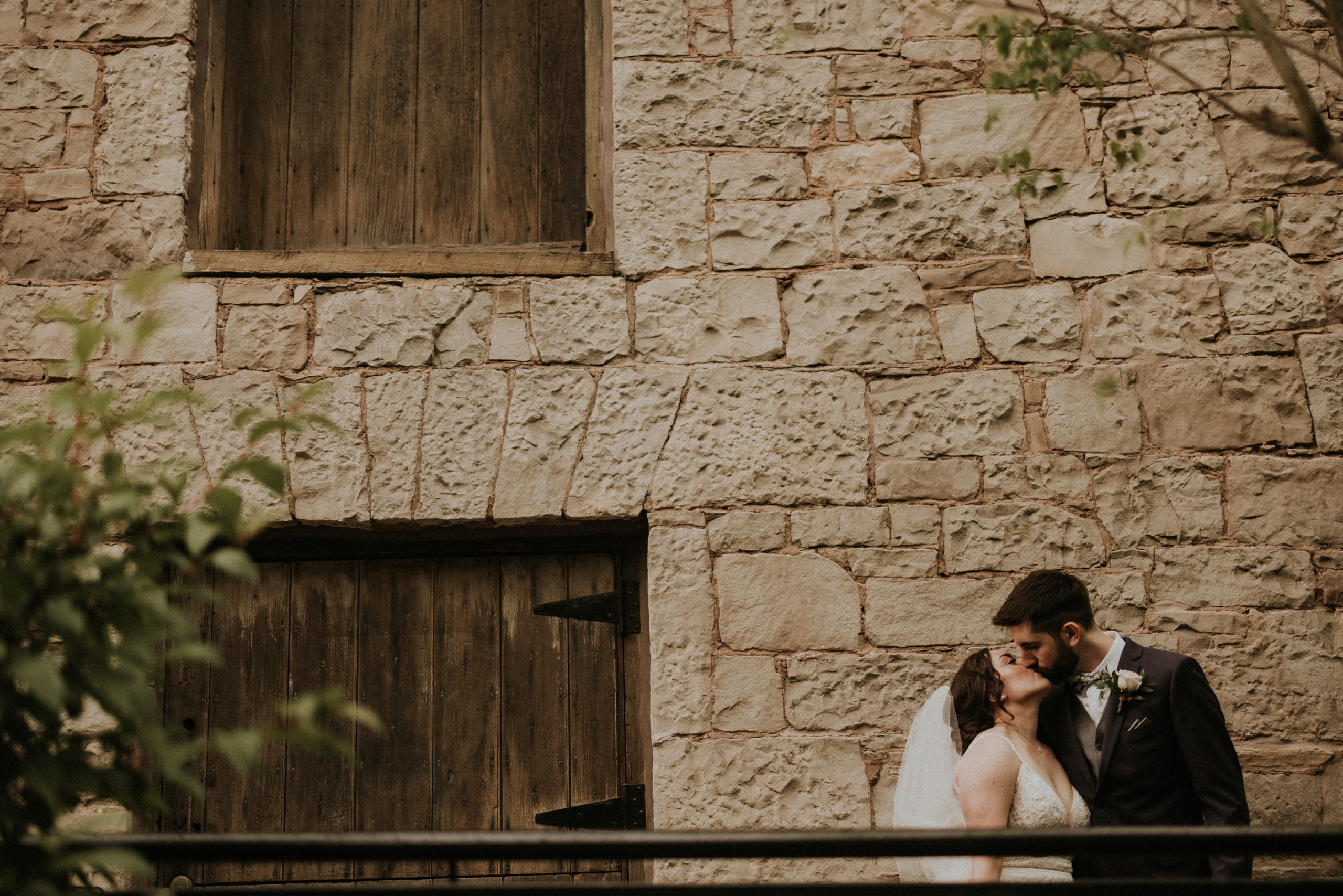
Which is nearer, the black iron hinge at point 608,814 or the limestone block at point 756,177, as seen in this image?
the black iron hinge at point 608,814

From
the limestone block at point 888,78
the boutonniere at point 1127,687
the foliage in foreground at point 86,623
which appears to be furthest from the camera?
the limestone block at point 888,78

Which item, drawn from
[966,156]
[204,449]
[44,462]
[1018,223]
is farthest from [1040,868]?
[204,449]

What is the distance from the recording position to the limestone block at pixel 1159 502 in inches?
127

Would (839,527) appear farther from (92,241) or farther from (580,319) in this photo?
(92,241)

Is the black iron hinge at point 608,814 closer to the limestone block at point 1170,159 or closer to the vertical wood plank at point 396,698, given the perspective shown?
the vertical wood plank at point 396,698

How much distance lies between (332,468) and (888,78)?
2260 millimetres

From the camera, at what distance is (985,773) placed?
2613 millimetres

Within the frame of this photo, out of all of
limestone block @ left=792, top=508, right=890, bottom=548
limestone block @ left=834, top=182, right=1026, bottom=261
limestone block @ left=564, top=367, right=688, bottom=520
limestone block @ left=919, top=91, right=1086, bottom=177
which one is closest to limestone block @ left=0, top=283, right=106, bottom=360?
limestone block @ left=564, top=367, right=688, bottom=520

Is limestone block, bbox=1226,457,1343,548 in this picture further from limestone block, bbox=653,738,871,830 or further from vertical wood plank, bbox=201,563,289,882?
vertical wood plank, bbox=201,563,289,882

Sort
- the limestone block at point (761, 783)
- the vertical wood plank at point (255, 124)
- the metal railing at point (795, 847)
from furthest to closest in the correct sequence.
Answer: the vertical wood plank at point (255, 124), the limestone block at point (761, 783), the metal railing at point (795, 847)

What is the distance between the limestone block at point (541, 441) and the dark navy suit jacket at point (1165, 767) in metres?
1.70

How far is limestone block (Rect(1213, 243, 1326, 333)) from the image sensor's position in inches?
131

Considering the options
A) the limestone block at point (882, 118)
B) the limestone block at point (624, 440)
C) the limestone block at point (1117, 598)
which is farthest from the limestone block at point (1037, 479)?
the limestone block at point (882, 118)

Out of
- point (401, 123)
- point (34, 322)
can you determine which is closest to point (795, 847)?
point (34, 322)
